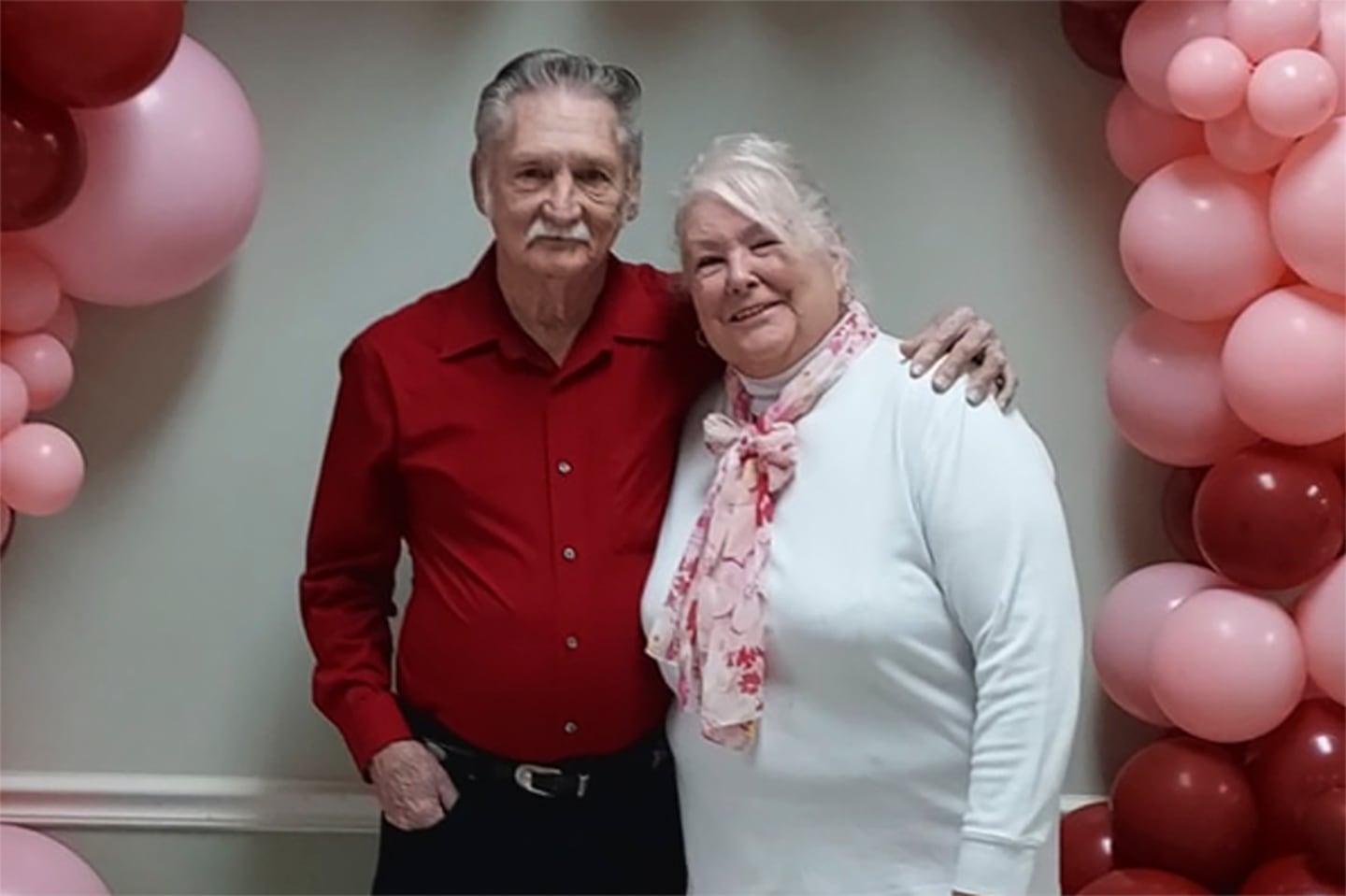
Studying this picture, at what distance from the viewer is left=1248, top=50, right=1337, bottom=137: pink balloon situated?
1931 mm

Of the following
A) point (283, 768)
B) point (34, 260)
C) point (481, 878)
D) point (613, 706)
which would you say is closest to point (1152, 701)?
point (613, 706)

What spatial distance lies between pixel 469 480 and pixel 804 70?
0.85 metres

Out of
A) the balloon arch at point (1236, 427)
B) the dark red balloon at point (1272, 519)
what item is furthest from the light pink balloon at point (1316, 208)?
the dark red balloon at point (1272, 519)

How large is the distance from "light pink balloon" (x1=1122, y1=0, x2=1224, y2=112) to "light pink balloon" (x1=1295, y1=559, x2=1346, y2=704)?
627 mm

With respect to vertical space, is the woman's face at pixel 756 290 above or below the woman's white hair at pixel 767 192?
below

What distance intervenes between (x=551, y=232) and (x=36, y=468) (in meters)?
0.68

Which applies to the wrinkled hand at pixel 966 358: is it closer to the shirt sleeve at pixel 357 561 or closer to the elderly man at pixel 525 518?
the elderly man at pixel 525 518

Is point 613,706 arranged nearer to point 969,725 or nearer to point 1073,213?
point 969,725

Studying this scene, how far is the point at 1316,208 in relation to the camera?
196cm

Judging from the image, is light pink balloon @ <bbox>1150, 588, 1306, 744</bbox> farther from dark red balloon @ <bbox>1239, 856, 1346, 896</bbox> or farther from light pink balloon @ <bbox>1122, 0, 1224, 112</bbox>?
light pink balloon @ <bbox>1122, 0, 1224, 112</bbox>

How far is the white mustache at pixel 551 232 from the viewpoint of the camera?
1.91 meters

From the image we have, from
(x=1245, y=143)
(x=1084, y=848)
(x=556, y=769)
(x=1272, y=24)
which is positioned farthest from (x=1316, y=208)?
(x=556, y=769)

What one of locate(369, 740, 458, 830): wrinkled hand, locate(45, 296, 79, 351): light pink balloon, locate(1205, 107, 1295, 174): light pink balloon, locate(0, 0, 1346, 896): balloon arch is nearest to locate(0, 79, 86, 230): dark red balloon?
locate(0, 0, 1346, 896): balloon arch

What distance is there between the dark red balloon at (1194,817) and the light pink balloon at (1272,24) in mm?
885
